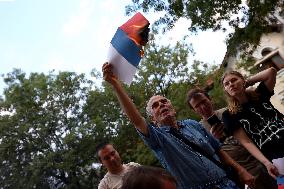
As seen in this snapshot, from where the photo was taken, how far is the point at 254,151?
3729 mm

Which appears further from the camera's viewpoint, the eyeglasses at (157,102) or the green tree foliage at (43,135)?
the green tree foliage at (43,135)

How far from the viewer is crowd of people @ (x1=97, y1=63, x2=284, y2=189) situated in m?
3.26

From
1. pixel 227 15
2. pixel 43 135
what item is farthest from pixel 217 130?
pixel 43 135

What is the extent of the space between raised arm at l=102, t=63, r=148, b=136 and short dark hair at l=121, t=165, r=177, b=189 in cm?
147

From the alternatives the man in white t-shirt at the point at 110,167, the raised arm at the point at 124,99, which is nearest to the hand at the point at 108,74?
the raised arm at the point at 124,99

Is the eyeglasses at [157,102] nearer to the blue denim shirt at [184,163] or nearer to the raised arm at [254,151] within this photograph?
the blue denim shirt at [184,163]

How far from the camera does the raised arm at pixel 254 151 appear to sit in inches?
140

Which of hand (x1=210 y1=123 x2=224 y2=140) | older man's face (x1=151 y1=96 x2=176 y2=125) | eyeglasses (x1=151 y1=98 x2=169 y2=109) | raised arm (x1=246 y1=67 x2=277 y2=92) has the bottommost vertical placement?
hand (x1=210 y1=123 x2=224 y2=140)

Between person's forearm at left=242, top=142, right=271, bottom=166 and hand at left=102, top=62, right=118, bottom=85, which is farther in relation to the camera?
person's forearm at left=242, top=142, right=271, bottom=166

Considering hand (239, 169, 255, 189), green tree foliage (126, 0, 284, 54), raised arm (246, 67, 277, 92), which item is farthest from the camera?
green tree foliage (126, 0, 284, 54)

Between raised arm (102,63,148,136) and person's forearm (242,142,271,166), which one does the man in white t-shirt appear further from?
raised arm (102,63,148,136)

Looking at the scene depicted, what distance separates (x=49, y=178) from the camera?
32.1 m

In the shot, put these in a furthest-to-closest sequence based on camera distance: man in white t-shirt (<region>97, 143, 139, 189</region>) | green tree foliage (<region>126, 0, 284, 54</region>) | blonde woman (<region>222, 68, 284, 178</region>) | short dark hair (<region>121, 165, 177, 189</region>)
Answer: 1. green tree foliage (<region>126, 0, 284, 54</region>)
2. man in white t-shirt (<region>97, 143, 139, 189</region>)
3. blonde woman (<region>222, 68, 284, 178</region>)
4. short dark hair (<region>121, 165, 177, 189</region>)

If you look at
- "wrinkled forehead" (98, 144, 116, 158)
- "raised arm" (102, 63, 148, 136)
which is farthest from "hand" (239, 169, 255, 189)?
"wrinkled forehead" (98, 144, 116, 158)
